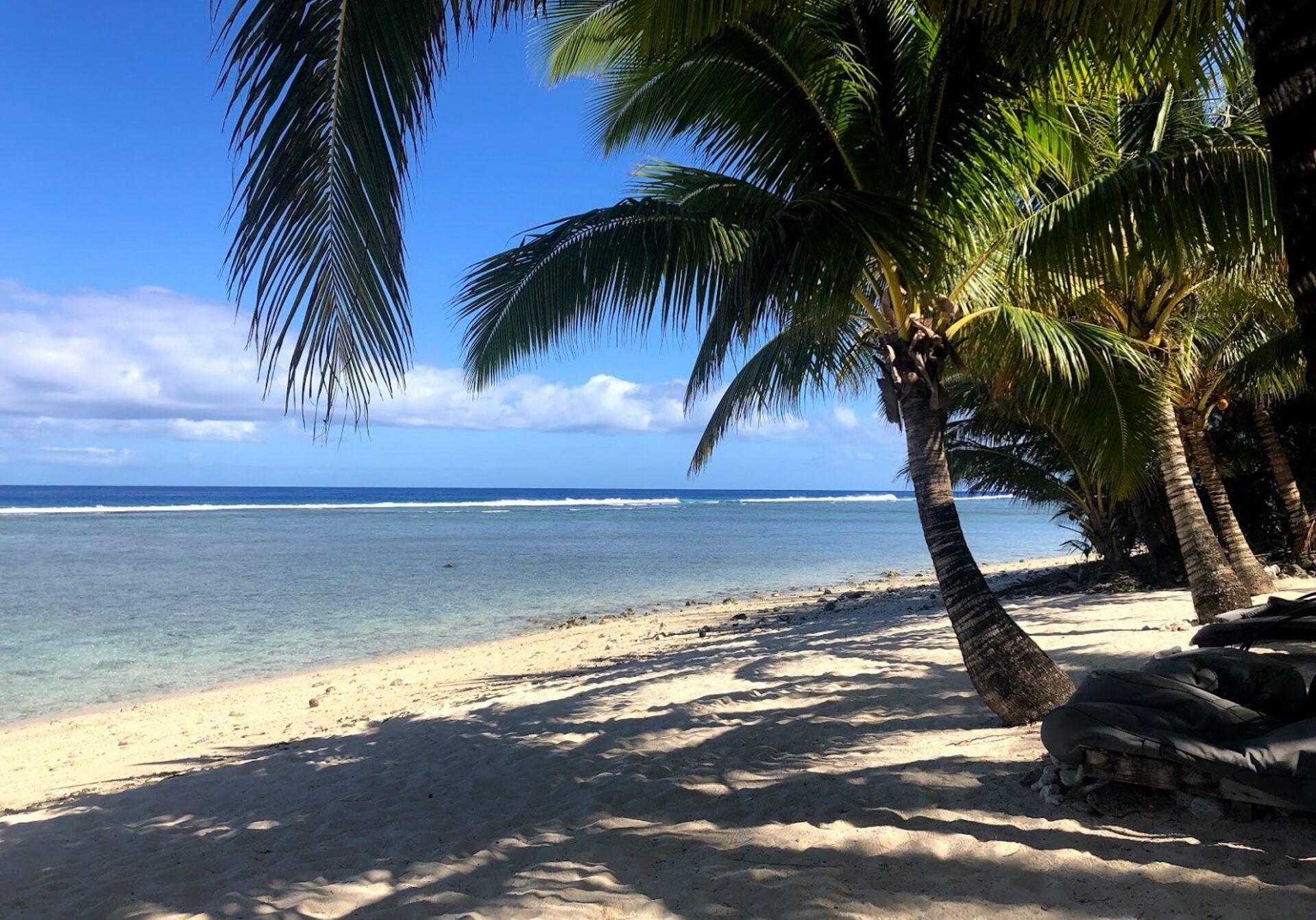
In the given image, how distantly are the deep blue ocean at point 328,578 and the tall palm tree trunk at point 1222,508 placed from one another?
8194 millimetres

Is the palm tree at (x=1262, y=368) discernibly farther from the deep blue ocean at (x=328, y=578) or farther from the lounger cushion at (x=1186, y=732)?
the deep blue ocean at (x=328, y=578)

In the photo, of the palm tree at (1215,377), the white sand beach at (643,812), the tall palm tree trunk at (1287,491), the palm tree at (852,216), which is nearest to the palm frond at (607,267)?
the palm tree at (852,216)

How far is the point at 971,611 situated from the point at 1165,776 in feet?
5.13

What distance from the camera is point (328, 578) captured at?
65.5 ft

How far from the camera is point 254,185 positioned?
1.98 metres

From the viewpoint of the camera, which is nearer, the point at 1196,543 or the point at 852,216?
the point at 852,216

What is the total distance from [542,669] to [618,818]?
577cm

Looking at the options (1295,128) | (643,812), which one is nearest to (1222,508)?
(643,812)

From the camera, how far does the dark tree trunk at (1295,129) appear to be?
81.2 inches

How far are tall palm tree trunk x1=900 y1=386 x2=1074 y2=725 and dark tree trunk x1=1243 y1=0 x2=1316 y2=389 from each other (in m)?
2.59

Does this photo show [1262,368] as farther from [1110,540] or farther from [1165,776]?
[1165,776]

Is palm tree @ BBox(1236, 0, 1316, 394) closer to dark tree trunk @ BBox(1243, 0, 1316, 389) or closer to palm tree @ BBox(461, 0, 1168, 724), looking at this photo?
dark tree trunk @ BBox(1243, 0, 1316, 389)

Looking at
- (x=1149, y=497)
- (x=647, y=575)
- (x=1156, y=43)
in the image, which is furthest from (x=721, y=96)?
(x=647, y=575)

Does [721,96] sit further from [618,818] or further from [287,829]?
[287,829]
